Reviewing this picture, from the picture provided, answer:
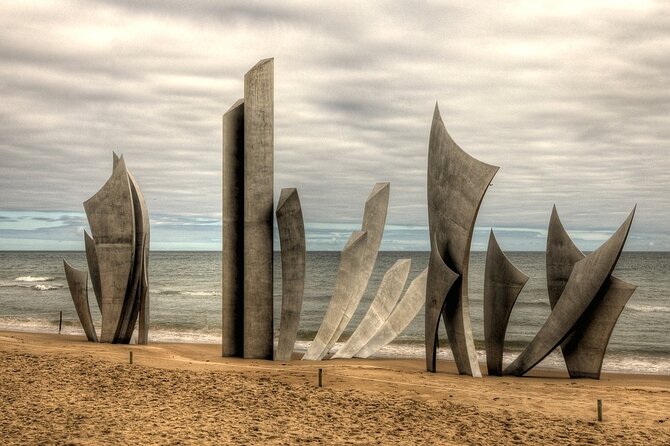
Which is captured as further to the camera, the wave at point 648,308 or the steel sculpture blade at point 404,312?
the wave at point 648,308

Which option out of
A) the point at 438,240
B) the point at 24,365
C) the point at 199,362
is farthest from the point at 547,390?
the point at 24,365

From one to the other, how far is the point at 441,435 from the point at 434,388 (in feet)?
8.98

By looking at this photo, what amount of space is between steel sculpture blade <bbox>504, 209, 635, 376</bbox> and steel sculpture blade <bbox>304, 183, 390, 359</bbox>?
381 centimetres

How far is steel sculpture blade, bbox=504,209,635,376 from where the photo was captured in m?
11.8

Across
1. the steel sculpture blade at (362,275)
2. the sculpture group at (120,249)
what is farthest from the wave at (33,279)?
the steel sculpture blade at (362,275)

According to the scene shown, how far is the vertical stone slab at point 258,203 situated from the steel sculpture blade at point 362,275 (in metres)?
1.48

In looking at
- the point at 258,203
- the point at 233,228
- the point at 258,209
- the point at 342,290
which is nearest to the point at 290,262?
the point at 258,209

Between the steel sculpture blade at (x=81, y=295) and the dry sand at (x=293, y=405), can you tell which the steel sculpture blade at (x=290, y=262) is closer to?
the dry sand at (x=293, y=405)

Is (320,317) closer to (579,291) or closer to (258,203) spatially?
(258,203)

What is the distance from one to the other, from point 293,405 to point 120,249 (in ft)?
23.6

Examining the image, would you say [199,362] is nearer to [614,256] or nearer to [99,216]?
[99,216]

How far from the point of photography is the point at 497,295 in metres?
12.6

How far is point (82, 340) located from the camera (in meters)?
16.8

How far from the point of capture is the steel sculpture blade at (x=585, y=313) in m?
12.3
